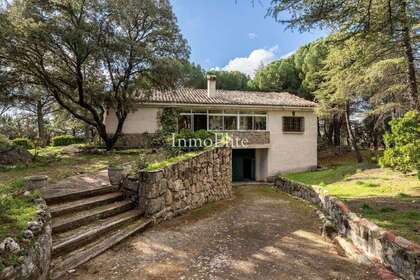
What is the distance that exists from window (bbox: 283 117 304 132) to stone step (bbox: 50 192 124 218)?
579 inches

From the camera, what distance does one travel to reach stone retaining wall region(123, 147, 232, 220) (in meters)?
6.23

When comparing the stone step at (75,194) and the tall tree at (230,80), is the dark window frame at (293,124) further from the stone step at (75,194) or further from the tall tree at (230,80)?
the stone step at (75,194)

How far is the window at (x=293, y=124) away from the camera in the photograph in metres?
18.8

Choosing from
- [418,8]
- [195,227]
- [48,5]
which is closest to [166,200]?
[195,227]

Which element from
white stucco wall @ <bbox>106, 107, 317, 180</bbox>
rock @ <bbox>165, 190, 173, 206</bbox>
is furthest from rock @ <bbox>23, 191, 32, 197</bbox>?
white stucco wall @ <bbox>106, 107, 317, 180</bbox>

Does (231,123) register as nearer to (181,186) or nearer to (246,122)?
(246,122)

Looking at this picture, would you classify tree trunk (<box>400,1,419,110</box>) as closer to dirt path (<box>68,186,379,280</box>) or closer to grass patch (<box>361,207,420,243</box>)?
grass patch (<box>361,207,420,243</box>)

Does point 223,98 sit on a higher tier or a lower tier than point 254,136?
higher

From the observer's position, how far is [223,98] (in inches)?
736

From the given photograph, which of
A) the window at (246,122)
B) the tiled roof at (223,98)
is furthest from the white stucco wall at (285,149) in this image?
the window at (246,122)

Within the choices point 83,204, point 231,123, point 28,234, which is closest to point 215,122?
point 231,123

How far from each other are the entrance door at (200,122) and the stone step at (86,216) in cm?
1191

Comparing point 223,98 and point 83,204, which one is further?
point 223,98

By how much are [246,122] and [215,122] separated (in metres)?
2.22
